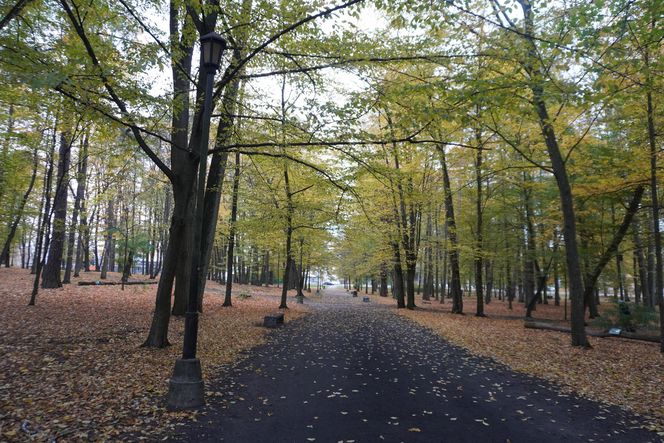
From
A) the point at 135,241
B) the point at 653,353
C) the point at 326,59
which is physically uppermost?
the point at 326,59

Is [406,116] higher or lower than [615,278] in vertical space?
higher

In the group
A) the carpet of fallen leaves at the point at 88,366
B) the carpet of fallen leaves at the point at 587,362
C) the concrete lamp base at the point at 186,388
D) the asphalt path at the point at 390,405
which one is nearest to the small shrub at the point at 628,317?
the carpet of fallen leaves at the point at 587,362

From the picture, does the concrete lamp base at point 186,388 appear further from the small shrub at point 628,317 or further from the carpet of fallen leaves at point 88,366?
the small shrub at point 628,317

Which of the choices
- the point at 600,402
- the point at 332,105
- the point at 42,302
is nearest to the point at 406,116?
the point at 332,105

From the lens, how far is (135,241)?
64.8 ft

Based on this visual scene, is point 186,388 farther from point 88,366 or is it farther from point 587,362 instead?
point 587,362

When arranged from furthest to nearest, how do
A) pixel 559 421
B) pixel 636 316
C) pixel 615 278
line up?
pixel 615 278 < pixel 636 316 < pixel 559 421

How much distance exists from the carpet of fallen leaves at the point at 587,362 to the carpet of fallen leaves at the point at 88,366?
6.61 meters

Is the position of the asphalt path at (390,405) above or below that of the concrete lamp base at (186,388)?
below

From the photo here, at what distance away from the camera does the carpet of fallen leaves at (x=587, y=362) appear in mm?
6121

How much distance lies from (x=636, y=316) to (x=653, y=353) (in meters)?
4.31

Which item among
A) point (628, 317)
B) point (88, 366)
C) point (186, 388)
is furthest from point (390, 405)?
point (628, 317)

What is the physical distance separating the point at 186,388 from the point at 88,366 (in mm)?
2646

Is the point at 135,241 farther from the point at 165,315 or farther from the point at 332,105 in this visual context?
the point at 332,105
